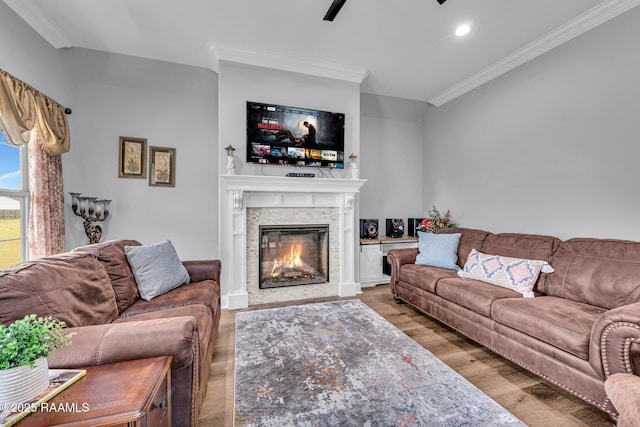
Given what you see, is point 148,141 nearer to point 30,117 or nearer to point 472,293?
point 30,117

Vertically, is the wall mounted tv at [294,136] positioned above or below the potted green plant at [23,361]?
above

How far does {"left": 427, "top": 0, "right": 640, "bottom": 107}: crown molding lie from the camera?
2.39m

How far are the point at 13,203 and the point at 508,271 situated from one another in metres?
4.62

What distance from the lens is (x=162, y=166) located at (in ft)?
11.7

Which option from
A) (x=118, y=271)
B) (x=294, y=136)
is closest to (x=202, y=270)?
(x=118, y=271)

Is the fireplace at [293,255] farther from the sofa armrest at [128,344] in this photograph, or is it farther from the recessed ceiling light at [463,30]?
the recessed ceiling light at [463,30]

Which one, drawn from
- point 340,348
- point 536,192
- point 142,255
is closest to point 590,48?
point 536,192

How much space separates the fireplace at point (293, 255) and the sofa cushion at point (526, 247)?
1918 millimetres

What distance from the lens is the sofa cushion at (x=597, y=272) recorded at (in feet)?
6.39

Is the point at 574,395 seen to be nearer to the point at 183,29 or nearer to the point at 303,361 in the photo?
the point at 303,361

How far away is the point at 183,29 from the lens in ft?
9.10

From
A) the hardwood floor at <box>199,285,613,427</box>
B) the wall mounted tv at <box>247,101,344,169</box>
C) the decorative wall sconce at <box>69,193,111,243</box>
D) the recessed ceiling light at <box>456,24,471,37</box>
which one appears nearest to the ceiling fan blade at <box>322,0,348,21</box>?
the wall mounted tv at <box>247,101,344,169</box>

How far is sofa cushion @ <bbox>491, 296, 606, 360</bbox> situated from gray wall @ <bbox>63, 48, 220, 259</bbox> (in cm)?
337

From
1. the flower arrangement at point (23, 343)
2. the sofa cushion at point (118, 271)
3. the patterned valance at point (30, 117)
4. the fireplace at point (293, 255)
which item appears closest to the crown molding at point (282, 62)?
the patterned valance at point (30, 117)
